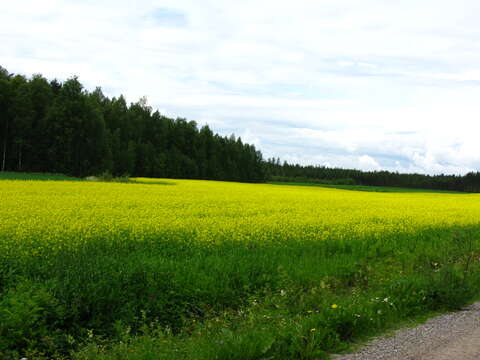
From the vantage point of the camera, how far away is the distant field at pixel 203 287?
614cm

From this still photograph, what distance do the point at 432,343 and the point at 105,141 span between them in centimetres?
6784

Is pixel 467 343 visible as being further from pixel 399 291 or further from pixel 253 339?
pixel 253 339

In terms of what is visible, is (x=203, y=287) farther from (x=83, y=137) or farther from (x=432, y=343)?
(x=83, y=137)

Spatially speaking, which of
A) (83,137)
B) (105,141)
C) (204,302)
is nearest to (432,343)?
(204,302)

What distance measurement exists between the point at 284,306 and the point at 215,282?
4.92ft

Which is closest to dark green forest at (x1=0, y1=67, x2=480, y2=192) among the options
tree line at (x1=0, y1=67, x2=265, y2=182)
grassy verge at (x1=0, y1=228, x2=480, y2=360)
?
tree line at (x1=0, y1=67, x2=265, y2=182)

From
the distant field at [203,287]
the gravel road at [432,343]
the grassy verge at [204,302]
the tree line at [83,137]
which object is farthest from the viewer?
the tree line at [83,137]

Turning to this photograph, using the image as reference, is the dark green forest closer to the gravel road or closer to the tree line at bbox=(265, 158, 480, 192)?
the tree line at bbox=(265, 158, 480, 192)

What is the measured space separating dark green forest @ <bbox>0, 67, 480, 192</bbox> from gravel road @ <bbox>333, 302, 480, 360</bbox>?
44.4 meters

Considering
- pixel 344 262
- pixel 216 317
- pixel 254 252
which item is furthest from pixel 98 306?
pixel 344 262

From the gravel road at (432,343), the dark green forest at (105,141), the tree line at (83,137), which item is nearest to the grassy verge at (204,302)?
the gravel road at (432,343)

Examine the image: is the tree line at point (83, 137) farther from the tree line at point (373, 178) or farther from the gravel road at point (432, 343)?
the gravel road at point (432, 343)

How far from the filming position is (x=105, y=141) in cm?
6944

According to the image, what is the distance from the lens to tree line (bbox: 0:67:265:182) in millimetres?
60188
